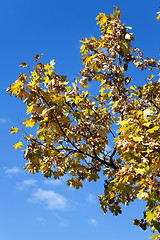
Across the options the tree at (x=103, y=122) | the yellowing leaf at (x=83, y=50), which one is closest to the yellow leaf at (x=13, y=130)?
the tree at (x=103, y=122)

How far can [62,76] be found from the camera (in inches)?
316

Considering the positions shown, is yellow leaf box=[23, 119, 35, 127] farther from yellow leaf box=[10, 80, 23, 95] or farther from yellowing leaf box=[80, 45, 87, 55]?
yellowing leaf box=[80, 45, 87, 55]

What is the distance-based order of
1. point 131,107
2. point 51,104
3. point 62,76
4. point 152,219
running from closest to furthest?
point 152,219 < point 51,104 < point 62,76 < point 131,107

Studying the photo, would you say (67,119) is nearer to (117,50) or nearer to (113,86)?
(113,86)

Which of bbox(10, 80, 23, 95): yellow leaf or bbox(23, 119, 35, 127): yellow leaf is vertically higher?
bbox(10, 80, 23, 95): yellow leaf

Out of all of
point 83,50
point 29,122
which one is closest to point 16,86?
point 29,122

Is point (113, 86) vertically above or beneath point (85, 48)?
beneath

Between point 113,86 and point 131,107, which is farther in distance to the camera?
point 113,86

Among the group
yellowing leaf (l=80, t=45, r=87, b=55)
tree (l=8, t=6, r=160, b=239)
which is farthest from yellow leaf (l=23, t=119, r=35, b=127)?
yellowing leaf (l=80, t=45, r=87, b=55)

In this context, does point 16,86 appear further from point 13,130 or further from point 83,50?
point 83,50

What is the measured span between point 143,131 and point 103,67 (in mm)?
3546

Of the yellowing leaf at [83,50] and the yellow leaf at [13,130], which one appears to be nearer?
the yellow leaf at [13,130]

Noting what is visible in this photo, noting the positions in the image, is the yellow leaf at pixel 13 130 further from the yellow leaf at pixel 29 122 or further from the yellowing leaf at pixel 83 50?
the yellowing leaf at pixel 83 50

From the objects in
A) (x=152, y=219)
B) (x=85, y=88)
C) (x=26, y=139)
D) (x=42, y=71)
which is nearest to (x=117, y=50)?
(x=85, y=88)
